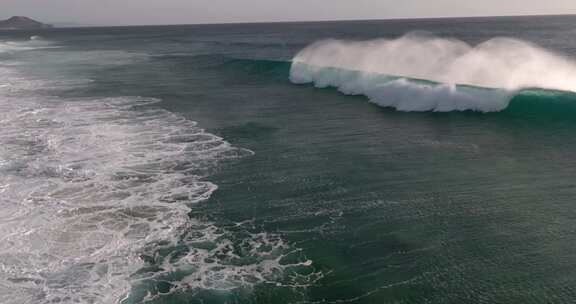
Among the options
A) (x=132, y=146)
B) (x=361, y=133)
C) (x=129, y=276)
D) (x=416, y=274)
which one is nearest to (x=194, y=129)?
(x=132, y=146)

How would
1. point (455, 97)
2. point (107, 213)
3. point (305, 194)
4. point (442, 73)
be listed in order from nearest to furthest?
point (107, 213), point (305, 194), point (455, 97), point (442, 73)

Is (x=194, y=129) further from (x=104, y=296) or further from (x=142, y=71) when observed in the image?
(x=142, y=71)

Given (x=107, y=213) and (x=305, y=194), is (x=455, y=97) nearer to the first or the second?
(x=305, y=194)

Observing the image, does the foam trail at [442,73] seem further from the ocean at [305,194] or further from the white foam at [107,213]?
the white foam at [107,213]

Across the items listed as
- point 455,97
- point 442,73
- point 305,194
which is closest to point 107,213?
point 305,194

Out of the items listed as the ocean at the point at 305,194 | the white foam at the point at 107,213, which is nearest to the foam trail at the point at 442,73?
the ocean at the point at 305,194

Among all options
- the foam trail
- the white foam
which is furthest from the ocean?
the foam trail
